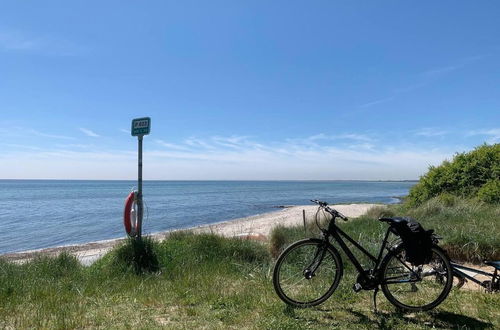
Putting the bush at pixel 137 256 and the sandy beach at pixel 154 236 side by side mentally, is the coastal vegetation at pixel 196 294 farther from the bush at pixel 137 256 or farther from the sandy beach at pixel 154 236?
the sandy beach at pixel 154 236

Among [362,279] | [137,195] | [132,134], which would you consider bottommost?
[362,279]

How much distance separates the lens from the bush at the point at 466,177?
525 inches

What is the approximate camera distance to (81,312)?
403 cm

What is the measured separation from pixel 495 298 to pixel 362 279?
1.60 metres

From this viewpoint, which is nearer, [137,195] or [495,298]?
[495,298]

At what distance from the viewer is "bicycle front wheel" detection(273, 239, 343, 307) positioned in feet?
13.7

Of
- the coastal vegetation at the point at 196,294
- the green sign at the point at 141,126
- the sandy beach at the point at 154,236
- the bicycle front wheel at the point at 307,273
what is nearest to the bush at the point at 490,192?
the coastal vegetation at the point at 196,294

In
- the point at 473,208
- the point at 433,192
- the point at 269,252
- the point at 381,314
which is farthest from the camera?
the point at 433,192

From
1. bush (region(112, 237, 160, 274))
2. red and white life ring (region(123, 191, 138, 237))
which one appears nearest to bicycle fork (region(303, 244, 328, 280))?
bush (region(112, 237, 160, 274))

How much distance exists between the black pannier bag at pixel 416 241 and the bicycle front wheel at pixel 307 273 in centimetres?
71

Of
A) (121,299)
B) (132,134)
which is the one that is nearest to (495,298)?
(121,299)

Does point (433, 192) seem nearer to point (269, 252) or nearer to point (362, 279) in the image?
point (269, 252)

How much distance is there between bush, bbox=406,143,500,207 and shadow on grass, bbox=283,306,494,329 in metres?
10.1

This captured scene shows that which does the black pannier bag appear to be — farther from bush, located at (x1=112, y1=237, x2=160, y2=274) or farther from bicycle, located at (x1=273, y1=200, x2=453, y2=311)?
bush, located at (x1=112, y1=237, x2=160, y2=274)
